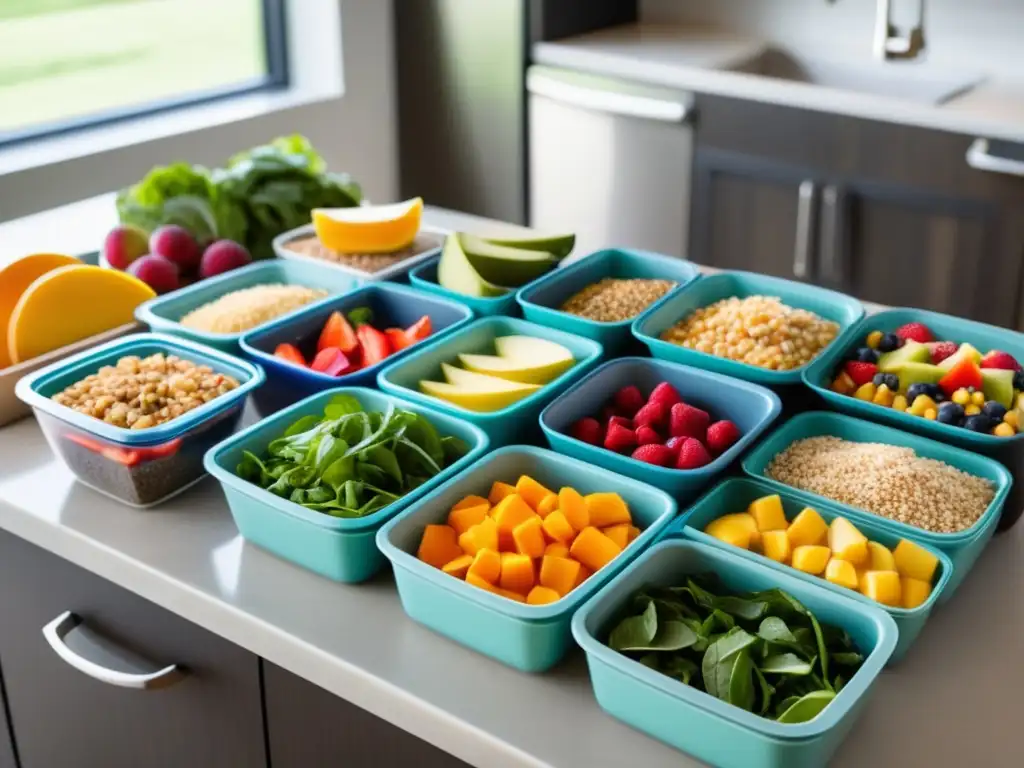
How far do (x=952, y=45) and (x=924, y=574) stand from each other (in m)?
Answer: 2.41

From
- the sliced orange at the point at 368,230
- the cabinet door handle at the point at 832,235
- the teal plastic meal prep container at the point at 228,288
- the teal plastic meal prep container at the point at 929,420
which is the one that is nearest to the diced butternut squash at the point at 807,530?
the teal plastic meal prep container at the point at 929,420

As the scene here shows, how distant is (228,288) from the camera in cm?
162

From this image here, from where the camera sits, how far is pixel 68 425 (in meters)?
1.21

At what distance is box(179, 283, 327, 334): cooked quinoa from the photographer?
148 centimetres

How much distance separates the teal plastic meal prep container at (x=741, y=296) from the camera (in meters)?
1.33

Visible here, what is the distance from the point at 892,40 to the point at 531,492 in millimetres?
2189

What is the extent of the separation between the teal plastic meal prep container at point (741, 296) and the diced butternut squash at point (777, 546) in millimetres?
292

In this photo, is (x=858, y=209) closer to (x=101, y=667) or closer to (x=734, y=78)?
(x=734, y=78)

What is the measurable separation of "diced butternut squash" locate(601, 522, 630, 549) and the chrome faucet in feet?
7.15

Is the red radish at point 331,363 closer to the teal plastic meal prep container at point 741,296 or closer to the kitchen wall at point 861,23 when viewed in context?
the teal plastic meal prep container at point 741,296

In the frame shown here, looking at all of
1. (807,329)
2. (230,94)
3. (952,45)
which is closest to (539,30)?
(230,94)

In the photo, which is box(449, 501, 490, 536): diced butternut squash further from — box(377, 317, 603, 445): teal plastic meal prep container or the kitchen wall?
the kitchen wall

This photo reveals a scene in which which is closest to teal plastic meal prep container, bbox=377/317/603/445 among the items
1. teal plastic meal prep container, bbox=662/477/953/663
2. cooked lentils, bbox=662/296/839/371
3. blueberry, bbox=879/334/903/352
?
cooked lentils, bbox=662/296/839/371

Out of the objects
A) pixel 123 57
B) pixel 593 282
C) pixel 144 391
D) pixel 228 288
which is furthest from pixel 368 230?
pixel 123 57
